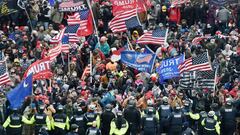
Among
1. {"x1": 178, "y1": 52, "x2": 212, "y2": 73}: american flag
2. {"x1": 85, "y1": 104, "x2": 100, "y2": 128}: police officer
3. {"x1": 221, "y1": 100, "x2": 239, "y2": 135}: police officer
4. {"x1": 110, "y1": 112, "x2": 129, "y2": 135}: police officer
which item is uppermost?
{"x1": 178, "y1": 52, "x2": 212, "y2": 73}: american flag

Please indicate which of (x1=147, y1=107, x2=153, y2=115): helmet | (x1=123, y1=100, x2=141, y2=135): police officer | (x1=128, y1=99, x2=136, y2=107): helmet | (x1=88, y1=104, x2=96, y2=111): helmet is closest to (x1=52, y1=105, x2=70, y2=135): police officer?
(x1=88, y1=104, x2=96, y2=111): helmet

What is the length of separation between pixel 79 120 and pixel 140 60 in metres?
4.81

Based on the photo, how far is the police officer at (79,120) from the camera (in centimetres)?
3928

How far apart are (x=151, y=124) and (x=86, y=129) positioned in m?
2.31

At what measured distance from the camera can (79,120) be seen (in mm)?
39344

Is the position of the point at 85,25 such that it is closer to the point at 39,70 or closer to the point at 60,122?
the point at 39,70

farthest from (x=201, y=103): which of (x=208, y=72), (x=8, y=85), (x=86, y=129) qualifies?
(x=8, y=85)

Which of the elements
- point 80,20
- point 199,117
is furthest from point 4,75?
point 199,117

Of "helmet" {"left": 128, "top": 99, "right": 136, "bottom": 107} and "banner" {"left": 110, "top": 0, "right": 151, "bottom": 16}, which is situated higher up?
"banner" {"left": 110, "top": 0, "right": 151, "bottom": 16}

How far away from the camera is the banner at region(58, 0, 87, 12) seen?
48875mm

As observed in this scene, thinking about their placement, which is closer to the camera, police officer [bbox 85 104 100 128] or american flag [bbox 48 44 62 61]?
police officer [bbox 85 104 100 128]

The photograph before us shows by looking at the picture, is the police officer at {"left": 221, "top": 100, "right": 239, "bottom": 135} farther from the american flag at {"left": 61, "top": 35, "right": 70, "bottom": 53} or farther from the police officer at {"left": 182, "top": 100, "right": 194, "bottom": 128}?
the american flag at {"left": 61, "top": 35, "right": 70, "bottom": 53}

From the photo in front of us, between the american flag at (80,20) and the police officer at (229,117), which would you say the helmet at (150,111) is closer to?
the police officer at (229,117)

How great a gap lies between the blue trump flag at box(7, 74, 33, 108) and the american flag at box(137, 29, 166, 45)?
22.4 feet
